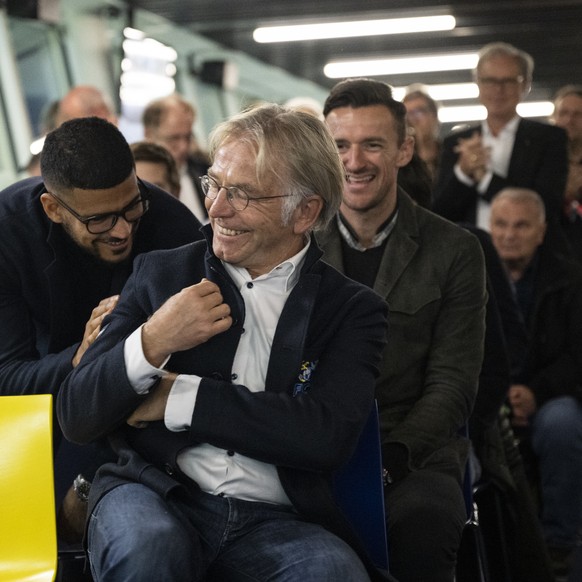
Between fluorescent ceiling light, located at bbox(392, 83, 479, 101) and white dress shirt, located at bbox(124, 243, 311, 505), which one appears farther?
fluorescent ceiling light, located at bbox(392, 83, 479, 101)

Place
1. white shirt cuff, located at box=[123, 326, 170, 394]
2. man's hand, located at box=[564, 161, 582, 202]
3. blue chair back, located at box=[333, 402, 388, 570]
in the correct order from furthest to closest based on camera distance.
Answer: man's hand, located at box=[564, 161, 582, 202], blue chair back, located at box=[333, 402, 388, 570], white shirt cuff, located at box=[123, 326, 170, 394]

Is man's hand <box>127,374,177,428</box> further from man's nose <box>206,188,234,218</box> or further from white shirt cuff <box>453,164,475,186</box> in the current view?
white shirt cuff <box>453,164,475,186</box>

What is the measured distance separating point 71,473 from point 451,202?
122 inches

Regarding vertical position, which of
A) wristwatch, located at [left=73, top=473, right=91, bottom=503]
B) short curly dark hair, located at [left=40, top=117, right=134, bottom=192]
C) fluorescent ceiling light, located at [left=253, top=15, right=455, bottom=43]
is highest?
short curly dark hair, located at [left=40, top=117, right=134, bottom=192]

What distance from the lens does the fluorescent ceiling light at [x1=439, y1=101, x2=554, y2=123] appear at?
2280 centimetres

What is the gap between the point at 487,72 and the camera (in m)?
5.74

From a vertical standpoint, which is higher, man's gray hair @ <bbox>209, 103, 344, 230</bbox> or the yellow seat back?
man's gray hair @ <bbox>209, 103, 344, 230</bbox>

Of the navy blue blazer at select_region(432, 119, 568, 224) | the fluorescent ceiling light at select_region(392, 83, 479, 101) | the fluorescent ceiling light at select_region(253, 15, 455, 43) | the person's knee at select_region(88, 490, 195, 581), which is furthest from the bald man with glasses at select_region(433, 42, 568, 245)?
the fluorescent ceiling light at select_region(392, 83, 479, 101)

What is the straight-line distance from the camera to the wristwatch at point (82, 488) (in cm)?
272

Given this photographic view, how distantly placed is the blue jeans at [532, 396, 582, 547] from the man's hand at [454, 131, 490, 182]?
1.38 m

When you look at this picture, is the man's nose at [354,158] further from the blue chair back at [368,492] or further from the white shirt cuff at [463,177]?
the white shirt cuff at [463,177]

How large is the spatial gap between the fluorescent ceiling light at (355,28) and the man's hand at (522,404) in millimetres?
10372

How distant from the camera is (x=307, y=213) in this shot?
2.54m

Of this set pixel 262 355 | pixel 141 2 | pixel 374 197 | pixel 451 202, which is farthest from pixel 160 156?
pixel 141 2
